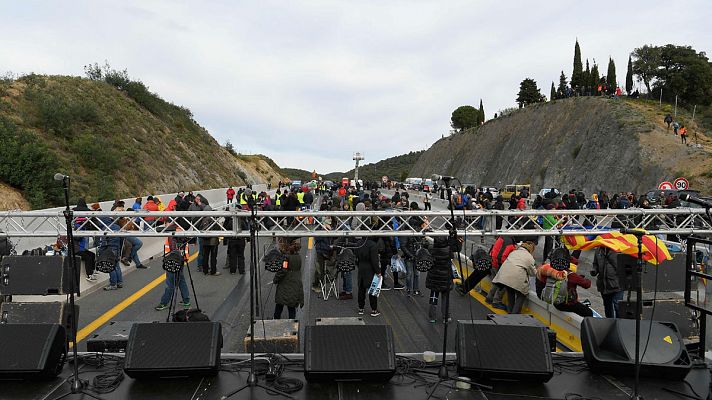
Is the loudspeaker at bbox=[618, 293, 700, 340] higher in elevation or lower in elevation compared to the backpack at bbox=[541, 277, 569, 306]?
lower

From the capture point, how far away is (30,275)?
6.94m

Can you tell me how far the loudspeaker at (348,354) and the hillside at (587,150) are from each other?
34276mm

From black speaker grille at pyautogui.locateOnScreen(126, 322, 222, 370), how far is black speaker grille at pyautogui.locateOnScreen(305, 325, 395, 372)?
1.22m

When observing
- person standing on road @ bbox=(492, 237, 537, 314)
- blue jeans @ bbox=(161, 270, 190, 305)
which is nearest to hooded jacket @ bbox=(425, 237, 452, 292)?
person standing on road @ bbox=(492, 237, 537, 314)

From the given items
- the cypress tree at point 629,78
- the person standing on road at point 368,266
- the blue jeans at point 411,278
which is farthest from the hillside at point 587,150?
the person standing on road at point 368,266

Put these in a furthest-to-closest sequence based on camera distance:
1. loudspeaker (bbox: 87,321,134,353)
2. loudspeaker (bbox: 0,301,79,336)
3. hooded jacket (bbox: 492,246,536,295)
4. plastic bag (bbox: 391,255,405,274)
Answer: plastic bag (bbox: 391,255,405,274), hooded jacket (bbox: 492,246,536,295), loudspeaker (bbox: 0,301,79,336), loudspeaker (bbox: 87,321,134,353)

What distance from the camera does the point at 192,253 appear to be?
16969 millimetres

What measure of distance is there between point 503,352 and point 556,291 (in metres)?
3.19

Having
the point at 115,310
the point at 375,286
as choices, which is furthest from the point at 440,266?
the point at 115,310

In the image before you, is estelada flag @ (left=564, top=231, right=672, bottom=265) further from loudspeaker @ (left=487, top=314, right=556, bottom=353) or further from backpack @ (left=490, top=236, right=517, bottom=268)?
backpack @ (left=490, top=236, right=517, bottom=268)

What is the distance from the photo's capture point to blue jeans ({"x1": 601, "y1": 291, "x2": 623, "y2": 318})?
8188mm

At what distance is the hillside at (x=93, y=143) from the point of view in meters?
24.1

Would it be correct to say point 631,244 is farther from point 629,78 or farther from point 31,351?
point 629,78

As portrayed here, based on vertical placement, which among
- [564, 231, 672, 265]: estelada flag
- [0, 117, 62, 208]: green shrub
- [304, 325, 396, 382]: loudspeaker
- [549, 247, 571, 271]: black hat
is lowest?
[304, 325, 396, 382]: loudspeaker
